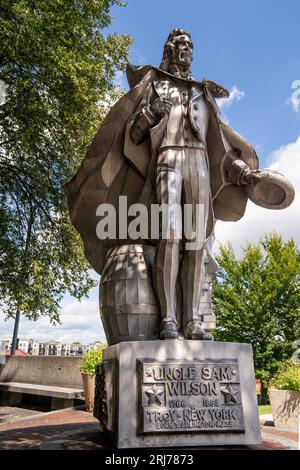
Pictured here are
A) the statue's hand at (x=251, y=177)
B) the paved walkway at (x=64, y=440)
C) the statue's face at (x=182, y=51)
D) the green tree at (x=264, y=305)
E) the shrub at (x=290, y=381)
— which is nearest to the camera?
the paved walkway at (x=64, y=440)

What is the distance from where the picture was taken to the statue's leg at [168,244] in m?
4.82

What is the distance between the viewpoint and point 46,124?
12.8m

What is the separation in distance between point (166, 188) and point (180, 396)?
2296 millimetres

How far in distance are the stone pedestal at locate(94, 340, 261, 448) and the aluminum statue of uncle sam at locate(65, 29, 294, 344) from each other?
33cm

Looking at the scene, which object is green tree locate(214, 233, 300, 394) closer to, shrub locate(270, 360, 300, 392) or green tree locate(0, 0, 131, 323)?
green tree locate(0, 0, 131, 323)

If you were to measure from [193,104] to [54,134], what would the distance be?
8599 mm

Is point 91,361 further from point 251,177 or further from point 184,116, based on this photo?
point 184,116

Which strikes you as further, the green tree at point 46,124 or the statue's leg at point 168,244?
the green tree at point 46,124

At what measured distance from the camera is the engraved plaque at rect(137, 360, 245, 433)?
13.4 feet

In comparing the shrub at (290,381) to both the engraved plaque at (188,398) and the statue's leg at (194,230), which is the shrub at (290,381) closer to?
the statue's leg at (194,230)

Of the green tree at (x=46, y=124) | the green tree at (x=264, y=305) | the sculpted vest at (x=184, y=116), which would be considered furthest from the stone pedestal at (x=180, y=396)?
the green tree at (x=264, y=305)

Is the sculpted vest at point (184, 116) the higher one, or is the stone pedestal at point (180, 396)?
the sculpted vest at point (184, 116)

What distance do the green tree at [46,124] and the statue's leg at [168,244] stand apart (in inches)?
281

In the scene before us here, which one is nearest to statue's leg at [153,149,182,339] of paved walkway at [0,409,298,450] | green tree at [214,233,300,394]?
paved walkway at [0,409,298,450]
